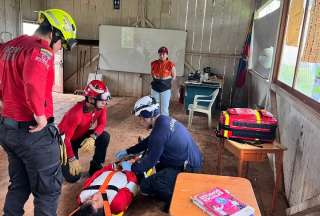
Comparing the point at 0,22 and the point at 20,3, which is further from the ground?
the point at 20,3

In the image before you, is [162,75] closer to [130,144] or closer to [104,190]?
[130,144]

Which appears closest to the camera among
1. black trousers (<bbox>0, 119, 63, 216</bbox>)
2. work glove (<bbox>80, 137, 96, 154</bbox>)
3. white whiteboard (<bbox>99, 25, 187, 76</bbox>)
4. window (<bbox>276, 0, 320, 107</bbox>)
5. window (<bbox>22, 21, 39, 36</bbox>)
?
black trousers (<bbox>0, 119, 63, 216</bbox>)

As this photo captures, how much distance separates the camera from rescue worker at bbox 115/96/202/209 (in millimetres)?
2107

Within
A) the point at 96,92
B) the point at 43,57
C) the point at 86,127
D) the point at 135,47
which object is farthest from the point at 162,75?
the point at 43,57

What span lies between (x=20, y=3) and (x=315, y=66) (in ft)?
20.5

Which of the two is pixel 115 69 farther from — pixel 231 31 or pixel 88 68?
pixel 231 31

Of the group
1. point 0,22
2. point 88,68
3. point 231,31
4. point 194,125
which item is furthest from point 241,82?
point 0,22

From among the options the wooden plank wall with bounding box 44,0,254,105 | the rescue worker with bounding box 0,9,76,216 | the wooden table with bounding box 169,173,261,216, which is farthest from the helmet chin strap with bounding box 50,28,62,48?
the wooden plank wall with bounding box 44,0,254,105

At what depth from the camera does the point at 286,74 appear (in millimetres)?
3275

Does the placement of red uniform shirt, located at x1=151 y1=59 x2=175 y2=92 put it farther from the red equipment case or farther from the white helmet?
the white helmet

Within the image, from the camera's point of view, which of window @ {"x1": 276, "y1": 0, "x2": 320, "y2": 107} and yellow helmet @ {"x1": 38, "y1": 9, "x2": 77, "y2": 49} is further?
window @ {"x1": 276, "y1": 0, "x2": 320, "y2": 107}

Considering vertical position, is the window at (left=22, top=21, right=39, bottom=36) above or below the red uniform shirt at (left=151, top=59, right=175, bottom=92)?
above

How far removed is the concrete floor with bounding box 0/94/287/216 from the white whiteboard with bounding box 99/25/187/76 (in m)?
1.38

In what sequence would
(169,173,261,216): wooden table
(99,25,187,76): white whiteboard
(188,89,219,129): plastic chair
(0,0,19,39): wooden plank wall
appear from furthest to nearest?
(99,25,187,76): white whiteboard < (0,0,19,39): wooden plank wall < (188,89,219,129): plastic chair < (169,173,261,216): wooden table
